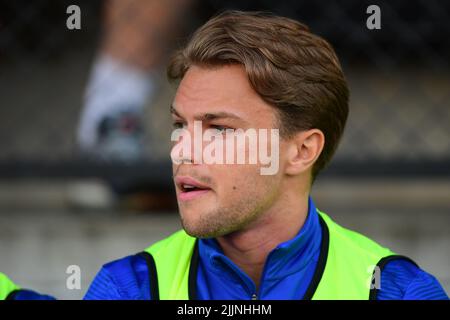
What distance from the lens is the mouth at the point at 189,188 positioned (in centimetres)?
252

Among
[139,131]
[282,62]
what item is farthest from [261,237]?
[139,131]

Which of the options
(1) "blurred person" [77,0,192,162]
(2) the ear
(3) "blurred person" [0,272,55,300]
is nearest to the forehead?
(2) the ear

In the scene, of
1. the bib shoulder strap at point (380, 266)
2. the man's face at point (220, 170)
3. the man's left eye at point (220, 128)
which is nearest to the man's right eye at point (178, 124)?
the man's face at point (220, 170)

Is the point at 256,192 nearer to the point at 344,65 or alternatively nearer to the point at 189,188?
the point at 189,188

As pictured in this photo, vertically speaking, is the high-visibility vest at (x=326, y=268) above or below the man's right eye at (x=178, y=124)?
below

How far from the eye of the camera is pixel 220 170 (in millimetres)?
2529

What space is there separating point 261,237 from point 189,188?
26cm

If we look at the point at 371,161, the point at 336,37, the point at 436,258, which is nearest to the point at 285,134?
the point at 436,258

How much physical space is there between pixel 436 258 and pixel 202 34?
2.27 meters

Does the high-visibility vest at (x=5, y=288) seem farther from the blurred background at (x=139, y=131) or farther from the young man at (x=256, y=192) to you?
the blurred background at (x=139, y=131)

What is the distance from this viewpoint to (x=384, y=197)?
609cm

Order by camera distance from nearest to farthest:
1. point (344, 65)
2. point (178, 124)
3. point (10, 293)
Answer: point (178, 124) < point (10, 293) < point (344, 65)
